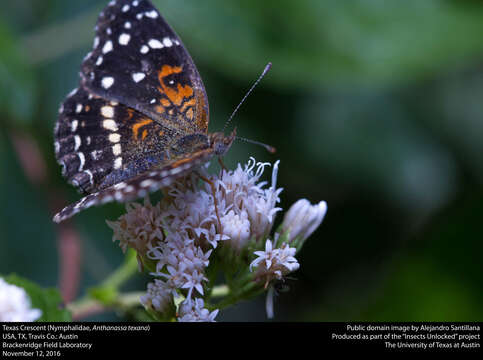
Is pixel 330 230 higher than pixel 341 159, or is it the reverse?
pixel 341 159

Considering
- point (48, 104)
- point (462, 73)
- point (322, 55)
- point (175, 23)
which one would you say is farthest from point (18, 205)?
point (462, 73)

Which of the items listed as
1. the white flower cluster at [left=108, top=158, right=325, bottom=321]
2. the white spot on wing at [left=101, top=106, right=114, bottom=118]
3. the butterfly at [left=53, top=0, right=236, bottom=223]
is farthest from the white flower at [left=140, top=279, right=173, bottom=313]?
the white spot on wing at [left=101, top=106, right=114, bottom=118]

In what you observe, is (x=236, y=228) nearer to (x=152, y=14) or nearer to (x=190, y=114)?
(x=190, y=114)

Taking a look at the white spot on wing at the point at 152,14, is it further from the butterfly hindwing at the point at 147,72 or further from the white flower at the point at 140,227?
the white flower at the point at 140,227

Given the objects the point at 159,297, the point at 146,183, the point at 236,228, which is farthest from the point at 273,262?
the point at 146,183
